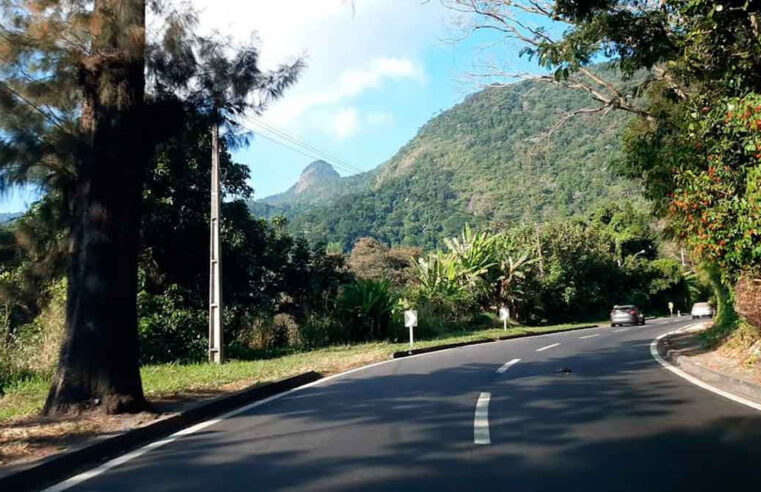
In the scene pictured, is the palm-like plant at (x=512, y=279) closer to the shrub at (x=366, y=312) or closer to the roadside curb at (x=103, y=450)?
the shrub at (x=366, y=312)

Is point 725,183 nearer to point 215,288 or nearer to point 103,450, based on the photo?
point 103,450

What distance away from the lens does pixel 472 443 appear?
7.06 m

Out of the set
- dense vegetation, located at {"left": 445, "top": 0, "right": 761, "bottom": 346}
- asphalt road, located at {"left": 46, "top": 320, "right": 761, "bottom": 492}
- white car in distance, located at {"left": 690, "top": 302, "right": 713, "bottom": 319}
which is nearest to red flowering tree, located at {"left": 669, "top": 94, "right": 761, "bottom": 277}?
dense vegetation, located at {"left": 445, "top": 0, "right": 761, "bottom": 346}

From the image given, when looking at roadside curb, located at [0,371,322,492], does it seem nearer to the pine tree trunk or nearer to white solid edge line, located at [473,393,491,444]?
the pine tree trunk

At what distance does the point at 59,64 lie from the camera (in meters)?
8.77

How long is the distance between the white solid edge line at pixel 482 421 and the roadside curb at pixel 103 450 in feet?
11.6

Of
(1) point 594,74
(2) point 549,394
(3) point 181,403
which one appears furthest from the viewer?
(1) point 594,74

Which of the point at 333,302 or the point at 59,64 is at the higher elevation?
the point at 59,64

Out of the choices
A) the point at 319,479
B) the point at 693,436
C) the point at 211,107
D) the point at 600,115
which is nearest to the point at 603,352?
the point at 600,115

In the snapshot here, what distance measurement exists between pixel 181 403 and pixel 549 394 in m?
5.51

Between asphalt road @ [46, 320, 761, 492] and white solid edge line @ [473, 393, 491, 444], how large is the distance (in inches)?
1.0

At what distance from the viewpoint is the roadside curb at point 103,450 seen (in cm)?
573

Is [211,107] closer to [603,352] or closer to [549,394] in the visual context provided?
[549,394]

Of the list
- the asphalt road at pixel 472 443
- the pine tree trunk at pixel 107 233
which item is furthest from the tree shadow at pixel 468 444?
the pine tree trunk at pixel 107 233
